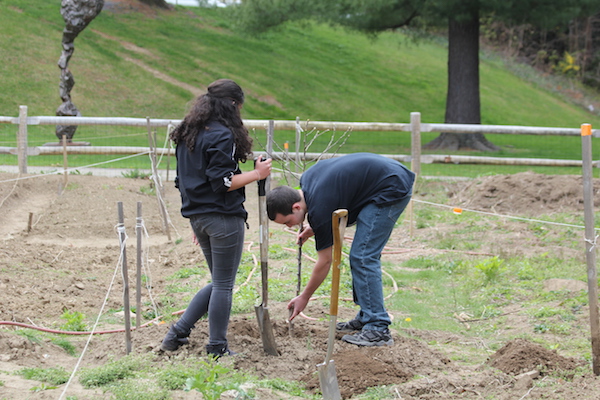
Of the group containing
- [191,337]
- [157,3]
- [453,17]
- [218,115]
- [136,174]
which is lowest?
[191,337]

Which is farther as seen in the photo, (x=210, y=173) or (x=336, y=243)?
(x=210, y=173)

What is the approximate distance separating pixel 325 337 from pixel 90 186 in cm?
669

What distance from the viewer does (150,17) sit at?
2612cm

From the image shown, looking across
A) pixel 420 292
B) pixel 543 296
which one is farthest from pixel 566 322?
pixel 420 292

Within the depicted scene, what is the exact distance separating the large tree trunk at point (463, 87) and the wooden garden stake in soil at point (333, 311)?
536 inches

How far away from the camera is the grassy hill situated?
19094 millimetres

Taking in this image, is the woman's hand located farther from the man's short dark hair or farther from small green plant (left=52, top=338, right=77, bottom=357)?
small green plant (left=52, top=338, right=77, bottom=357)

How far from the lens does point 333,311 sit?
3.20 meters

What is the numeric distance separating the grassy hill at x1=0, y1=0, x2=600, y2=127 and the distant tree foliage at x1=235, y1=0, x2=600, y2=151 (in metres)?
1.21

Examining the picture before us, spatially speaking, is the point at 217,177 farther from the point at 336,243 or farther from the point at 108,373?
the point at 108,373

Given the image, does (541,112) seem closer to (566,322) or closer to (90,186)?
(90,186)

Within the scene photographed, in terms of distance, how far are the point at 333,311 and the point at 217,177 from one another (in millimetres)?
941

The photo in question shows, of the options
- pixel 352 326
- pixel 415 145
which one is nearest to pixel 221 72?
pixel 415 145

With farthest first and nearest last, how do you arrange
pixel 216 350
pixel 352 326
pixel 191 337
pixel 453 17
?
1. pixel 453 17
2. pixel 352 326
3. pixel 191 337
4. pixel 216 350
